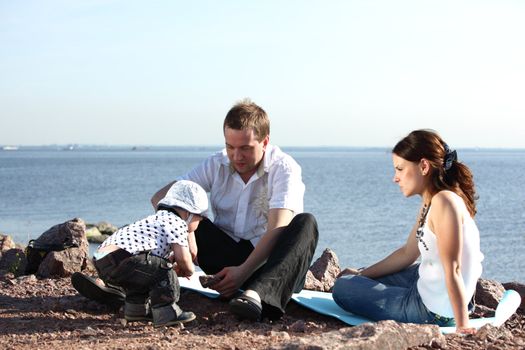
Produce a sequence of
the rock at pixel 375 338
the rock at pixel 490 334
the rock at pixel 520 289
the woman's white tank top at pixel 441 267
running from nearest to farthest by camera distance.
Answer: the rock at pixel 375 338
the rock at pixel 490 334
the woman's white tank top at pixel 441 267
the rock at pixel 520 289

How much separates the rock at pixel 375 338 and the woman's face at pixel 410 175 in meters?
1.06

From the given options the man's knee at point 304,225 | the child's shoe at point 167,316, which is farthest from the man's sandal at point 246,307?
the man's knee at point 304,225

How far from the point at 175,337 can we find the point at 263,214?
154cm

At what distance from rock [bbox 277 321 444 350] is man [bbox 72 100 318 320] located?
3.39 ft

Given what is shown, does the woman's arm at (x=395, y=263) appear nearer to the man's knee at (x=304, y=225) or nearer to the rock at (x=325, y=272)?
the man's knee at (x=304, y=225)

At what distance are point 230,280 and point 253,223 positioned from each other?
73cm

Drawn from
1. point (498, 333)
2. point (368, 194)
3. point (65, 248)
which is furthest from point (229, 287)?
point (368, 194)

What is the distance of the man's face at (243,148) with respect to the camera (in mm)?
5559

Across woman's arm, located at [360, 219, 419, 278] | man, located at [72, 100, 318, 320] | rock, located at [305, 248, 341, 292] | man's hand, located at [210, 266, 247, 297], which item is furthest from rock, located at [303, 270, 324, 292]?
man's hand, located at [210, 266, 247, 297]

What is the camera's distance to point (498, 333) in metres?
4.76

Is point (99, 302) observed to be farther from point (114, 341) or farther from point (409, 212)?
point (409, 212)

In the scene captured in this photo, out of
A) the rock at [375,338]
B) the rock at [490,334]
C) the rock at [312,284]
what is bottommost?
the rock at [312,284]

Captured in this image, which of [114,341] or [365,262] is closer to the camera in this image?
[114,341]

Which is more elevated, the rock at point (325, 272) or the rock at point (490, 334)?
the rock at point (490, 334)
